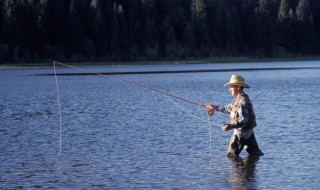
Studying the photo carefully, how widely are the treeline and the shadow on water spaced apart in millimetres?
95138

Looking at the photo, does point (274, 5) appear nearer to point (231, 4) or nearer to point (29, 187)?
point (231, 4)

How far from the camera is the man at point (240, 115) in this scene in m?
17.4

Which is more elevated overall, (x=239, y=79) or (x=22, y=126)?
(x=239, y=79)

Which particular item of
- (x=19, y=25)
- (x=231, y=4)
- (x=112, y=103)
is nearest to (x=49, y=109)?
(x=112, y=103)

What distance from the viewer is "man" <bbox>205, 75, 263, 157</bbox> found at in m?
17.4

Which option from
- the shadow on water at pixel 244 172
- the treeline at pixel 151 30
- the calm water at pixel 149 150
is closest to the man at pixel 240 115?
the shadow on water at pixel 244 172

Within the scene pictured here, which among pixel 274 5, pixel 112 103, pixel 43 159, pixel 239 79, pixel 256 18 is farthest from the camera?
pixel 274 5

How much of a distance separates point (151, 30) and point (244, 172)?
112261 mm

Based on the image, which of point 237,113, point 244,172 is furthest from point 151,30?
point 244,172

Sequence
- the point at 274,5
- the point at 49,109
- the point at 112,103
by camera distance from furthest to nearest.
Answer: the point at 274,5
the point at 112,103
the point at 49,109

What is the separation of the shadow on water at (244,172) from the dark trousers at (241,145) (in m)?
0.15

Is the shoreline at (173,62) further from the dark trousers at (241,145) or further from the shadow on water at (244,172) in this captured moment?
the shadow on water at (244,172)

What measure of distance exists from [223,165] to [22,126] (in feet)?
42.2

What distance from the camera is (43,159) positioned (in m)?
19.6
